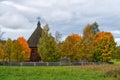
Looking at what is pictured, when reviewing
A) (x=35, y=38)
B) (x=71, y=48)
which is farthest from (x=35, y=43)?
(x=71, y=48)

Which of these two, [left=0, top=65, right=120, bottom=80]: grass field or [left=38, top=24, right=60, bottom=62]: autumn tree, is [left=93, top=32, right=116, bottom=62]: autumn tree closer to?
[left=38, top=24, right=60, bottom=62]: autumn tree

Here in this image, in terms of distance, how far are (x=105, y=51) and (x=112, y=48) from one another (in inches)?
77.9

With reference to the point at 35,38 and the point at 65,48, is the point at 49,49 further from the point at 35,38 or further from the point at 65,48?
the point at 35,38

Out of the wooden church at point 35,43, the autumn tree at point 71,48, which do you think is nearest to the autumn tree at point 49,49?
the autumn tree at point 71,48

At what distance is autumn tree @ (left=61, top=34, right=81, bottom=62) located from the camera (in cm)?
7531

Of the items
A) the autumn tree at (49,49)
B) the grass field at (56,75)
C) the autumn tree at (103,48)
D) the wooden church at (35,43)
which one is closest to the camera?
the grass field at (56,75)

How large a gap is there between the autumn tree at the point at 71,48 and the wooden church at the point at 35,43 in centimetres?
1360

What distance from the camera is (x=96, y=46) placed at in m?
83.1

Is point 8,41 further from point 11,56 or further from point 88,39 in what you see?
point 88,39

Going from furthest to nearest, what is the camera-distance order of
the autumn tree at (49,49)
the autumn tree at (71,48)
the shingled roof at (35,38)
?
the shingled roof at (35,38) → the autumn tree at (71,48) → the autumn tree at (49,49)

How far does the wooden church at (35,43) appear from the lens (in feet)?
289

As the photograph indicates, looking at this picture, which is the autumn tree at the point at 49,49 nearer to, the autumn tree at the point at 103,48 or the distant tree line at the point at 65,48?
the distant tree line at the point at 65,48

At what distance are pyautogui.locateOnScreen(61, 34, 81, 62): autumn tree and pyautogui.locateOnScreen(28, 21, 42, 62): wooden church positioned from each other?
13605 mm

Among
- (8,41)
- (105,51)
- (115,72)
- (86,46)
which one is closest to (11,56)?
(8,41)
